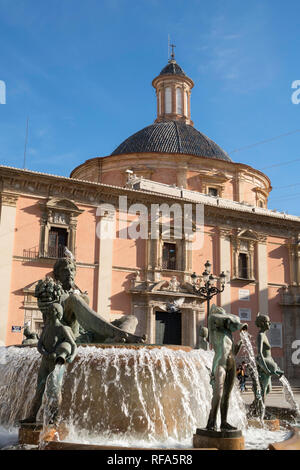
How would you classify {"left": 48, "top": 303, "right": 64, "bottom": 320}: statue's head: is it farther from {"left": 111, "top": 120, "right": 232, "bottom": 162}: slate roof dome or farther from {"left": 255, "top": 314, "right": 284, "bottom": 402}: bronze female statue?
{"left": 111, "top": 120, "right": 232, "bottom": 162}: slate roof dome

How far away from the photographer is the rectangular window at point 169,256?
1944cm

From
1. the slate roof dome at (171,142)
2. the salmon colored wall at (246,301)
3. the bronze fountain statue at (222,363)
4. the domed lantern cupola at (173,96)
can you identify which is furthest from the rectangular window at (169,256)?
the bronze fountain statue at (222,363)

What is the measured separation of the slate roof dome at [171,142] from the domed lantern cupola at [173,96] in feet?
4.95

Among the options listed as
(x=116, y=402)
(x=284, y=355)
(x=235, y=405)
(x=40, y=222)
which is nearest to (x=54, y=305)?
(x=116, y=402)

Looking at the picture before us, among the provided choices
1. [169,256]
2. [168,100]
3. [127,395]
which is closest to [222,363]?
[127,395]

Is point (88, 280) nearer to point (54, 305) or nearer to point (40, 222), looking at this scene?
point (40, 222)

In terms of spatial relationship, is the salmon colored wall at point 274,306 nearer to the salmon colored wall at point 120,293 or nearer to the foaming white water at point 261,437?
the salmon colored wall at point 120,293

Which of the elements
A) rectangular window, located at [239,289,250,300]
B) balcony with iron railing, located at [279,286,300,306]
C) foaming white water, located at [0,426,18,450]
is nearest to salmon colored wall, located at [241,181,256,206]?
balcony with iron railing, located at [279,286,300,306]

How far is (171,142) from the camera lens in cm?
2428

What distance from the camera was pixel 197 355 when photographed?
5723 millimetres

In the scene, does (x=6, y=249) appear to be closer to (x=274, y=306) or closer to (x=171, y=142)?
(x=171, y=142)

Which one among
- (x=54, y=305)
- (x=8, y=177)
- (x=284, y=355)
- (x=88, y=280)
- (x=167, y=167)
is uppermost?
(x=167, y=167)

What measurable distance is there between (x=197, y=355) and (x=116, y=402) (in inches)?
50.1

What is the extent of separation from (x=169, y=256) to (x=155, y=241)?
3.25ft
